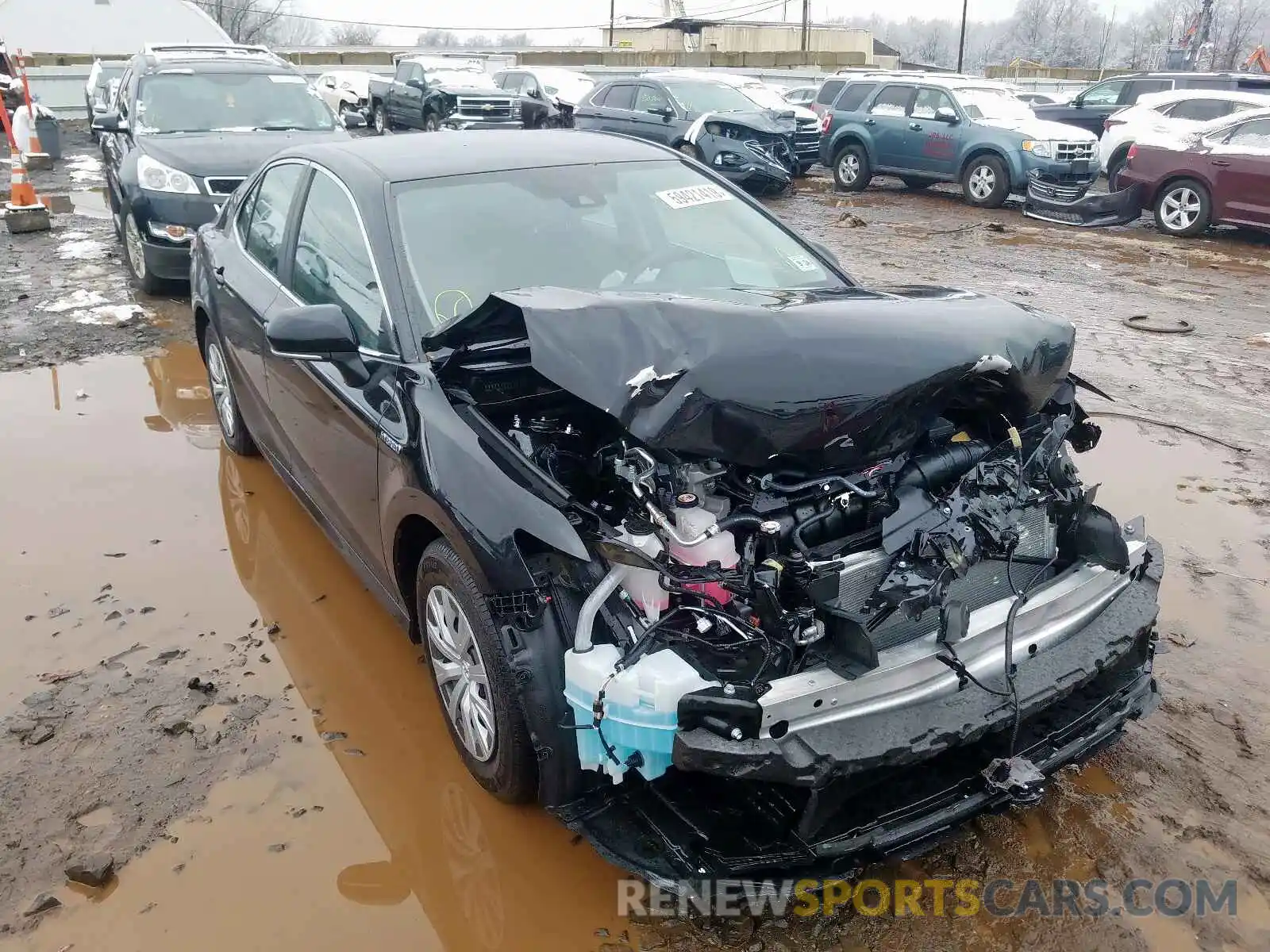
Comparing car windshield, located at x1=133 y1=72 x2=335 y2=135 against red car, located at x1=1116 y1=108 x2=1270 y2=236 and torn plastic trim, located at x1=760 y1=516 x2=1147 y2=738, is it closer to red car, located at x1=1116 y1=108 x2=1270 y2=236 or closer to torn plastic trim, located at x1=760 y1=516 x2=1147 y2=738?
torn plastic trim, located at x1=760 y1=516 x2=1147 y2=738

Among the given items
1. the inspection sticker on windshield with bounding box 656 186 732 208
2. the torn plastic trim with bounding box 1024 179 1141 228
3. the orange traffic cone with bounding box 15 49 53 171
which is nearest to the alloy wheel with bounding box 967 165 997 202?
the torn plastic trim with bounding box 1024 179 1141 228

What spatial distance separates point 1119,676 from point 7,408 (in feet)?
20.9

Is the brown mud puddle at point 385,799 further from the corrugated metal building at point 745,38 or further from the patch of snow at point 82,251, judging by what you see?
the corrugated metal building at point 745,38

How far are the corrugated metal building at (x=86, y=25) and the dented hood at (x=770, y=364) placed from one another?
38830 mm

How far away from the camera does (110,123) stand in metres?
9.20

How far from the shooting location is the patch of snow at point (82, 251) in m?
10.1


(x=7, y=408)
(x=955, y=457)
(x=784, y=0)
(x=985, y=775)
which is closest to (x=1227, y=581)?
(x=955, y=457)

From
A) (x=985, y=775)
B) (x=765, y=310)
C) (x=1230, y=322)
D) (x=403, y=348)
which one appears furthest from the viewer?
(x=1230, y=322)

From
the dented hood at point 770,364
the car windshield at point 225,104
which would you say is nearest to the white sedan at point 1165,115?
the car windshield at point 225,104

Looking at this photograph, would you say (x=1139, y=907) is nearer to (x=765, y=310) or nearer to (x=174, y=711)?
(x=765, y=310)

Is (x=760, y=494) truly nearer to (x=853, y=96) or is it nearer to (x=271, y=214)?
(x=271, y=214)

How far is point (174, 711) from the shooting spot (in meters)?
3.40

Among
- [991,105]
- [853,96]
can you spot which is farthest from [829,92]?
[991,105]

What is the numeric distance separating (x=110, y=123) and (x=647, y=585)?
912cm
